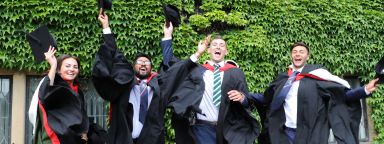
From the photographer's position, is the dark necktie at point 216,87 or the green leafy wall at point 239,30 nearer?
the dark necktie at point 216,87

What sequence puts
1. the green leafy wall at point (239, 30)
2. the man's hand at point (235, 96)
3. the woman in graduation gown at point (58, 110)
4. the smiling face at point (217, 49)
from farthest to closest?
the green leafy wall at point (239, 30) < the smiling face at point (217, 49) < the man's hand at point (235, 96) < the woman in graduation gown at point (58, 110)

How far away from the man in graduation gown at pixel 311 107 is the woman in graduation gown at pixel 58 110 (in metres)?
2.27

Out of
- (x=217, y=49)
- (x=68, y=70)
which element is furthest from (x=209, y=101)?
(x=68, y=70)

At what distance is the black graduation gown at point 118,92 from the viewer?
4.94m

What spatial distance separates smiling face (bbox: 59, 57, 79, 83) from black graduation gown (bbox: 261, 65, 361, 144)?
236 centimetres

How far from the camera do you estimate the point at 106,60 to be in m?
4.94

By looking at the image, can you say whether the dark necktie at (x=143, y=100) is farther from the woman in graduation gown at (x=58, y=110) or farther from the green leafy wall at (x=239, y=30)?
the green leafy wall at (x=239, y=30)

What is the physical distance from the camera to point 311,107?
5.08 metres

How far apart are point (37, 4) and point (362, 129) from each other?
6.53m

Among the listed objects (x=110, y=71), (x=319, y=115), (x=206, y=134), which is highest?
(x=110, y=71)

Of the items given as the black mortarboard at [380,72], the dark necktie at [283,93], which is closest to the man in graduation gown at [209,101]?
the dark necktie at [283,93]

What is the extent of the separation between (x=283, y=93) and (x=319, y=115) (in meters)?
0.48

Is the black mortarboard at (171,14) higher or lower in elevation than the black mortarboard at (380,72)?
higher

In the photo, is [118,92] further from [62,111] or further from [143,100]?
[62,111]
